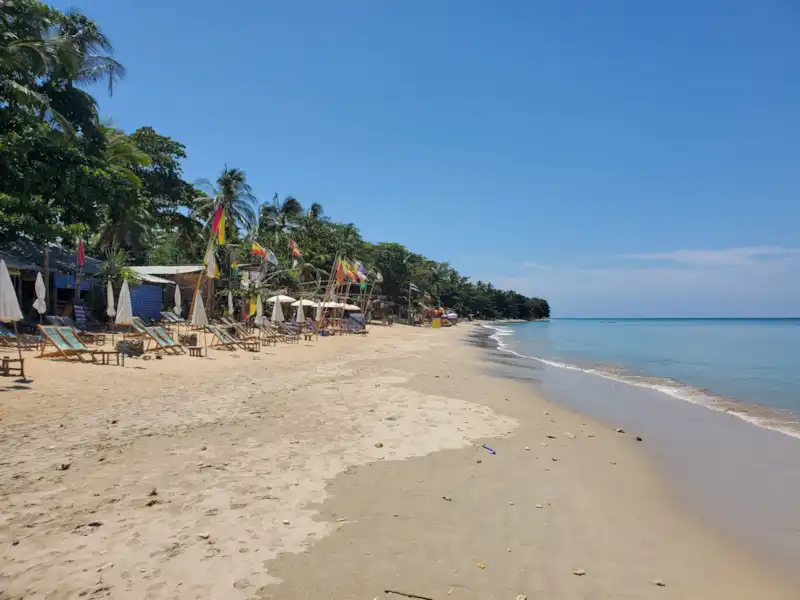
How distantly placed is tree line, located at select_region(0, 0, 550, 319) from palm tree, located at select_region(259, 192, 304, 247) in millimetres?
334

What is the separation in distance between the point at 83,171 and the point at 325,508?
18.1 m

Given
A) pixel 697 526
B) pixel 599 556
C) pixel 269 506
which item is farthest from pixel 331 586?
pixel 697 526

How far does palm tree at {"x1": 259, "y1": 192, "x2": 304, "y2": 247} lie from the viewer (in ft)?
143

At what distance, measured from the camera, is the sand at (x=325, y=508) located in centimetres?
340

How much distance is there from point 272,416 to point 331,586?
4.90 meters

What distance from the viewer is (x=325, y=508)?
453cm

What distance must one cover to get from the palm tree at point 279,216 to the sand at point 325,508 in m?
36.3

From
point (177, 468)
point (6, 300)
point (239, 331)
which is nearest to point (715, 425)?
point (177, 468)

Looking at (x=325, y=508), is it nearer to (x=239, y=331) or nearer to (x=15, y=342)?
(x=15, y=342)

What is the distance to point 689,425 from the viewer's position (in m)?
10.1

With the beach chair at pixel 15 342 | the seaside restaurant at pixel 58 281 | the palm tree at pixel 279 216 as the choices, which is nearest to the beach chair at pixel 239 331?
the seaside restaurant at pixel 58 281

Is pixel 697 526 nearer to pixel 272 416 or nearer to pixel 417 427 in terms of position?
pixel 417 427

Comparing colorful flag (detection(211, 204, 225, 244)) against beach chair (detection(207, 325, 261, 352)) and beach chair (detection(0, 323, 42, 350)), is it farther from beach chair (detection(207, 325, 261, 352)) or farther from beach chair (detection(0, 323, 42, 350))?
beach chair (detection(0, 323, 42, 350))

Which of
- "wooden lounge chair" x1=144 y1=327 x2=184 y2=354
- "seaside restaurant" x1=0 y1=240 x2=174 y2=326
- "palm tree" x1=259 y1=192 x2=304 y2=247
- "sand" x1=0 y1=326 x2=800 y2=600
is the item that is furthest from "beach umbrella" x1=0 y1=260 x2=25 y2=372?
"palm tree" x1=259 y1=192 x2=304 y2=247
